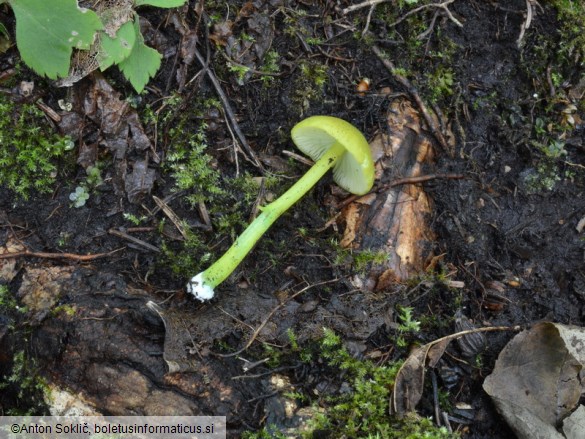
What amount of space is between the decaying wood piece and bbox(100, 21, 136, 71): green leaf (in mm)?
1599

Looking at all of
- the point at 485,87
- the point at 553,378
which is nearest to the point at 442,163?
the point at 485,87

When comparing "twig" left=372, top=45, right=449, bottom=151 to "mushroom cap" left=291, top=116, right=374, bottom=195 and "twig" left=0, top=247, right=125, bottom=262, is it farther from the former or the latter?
"twig" left=0, top=247, right=125, bottom=262

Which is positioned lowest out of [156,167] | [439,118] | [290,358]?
[290,358]

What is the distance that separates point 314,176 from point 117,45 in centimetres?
137

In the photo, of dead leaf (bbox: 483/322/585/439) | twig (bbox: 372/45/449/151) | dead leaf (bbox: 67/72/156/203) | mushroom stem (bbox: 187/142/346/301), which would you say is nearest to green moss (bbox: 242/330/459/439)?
dead leaf (bbox: 483/322/585/439)

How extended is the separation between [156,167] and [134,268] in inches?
25.2

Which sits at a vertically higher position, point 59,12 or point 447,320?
Result: point 59,12

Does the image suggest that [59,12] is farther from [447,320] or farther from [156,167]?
[447,320]

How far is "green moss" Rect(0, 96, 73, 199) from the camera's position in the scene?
3076 millimetres

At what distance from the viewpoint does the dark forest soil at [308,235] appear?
2664 millimetres

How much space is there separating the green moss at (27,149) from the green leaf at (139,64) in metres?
0.54

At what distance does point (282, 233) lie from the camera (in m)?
3.26

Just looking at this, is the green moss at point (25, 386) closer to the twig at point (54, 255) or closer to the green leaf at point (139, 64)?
the twig at point (54, 255)

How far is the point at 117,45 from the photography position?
3029 mm
